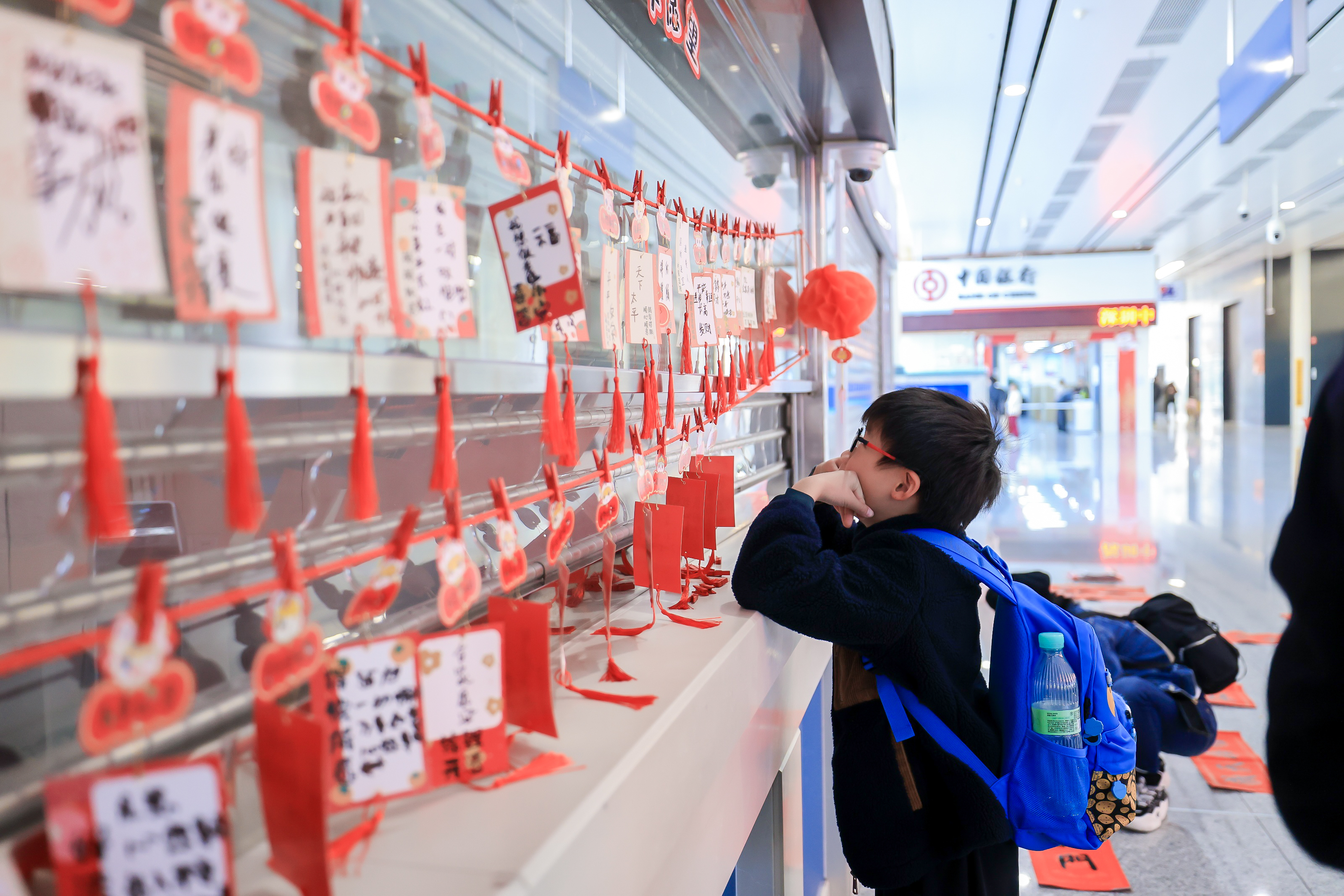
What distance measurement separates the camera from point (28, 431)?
52cm

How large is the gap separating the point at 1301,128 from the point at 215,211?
38.1 ft

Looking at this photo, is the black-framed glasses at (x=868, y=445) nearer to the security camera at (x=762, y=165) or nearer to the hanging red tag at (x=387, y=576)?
the hanging red tag at (x=387, y=576)

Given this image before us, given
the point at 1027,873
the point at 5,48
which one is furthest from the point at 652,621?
the point at 1027,873

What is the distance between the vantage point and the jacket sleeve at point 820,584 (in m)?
1.17

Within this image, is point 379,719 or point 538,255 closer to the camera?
point 379,719

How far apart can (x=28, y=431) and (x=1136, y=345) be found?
63.7 ft

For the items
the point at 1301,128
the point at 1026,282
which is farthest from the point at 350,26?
the point at 1026,282

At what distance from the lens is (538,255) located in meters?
0.81

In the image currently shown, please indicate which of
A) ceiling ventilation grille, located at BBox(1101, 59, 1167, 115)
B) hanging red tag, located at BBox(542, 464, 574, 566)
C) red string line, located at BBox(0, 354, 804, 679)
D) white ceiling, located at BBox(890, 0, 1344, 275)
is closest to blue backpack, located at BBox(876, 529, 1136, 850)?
hanging red tag, located at BBox(542, 464, 574, 566)

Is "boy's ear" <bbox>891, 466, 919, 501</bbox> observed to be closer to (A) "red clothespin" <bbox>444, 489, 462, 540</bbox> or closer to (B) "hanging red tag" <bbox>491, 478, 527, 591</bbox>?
(B) "hanging red tag" <bbox>491, 478, 527, 591</bbox>

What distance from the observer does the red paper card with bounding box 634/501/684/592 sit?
44.1 inches

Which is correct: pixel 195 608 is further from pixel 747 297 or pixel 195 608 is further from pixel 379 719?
pixel 747 297

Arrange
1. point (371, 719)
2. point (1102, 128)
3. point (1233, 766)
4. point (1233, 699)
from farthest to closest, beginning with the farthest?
point (1102, 128) → point (1233, 699) → point (1233, 766) → point (371, 719)

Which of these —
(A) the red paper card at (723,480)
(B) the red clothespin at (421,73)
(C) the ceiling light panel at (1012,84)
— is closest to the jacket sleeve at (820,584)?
(A) the red paper card at (723,480)
